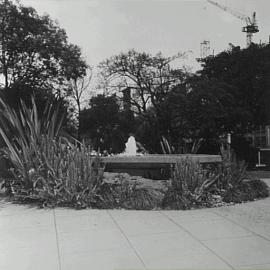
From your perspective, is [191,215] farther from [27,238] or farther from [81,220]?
→ [27,238]

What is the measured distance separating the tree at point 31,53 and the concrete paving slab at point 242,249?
18.2 m

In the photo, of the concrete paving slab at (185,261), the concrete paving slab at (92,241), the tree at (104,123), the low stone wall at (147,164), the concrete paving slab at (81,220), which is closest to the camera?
the concrete paving slab at (185,261)

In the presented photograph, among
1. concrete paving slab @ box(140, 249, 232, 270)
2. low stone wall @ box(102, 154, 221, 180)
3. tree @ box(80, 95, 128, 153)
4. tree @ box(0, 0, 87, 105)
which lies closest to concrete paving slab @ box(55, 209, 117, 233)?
concrete paving slab @ box(140, 249, 232, 270)

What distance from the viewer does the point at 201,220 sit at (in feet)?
23.1

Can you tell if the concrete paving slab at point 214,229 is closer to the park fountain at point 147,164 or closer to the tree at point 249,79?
the park fountain at point 147,164

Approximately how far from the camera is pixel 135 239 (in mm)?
5918

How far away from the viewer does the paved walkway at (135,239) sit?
4.96m

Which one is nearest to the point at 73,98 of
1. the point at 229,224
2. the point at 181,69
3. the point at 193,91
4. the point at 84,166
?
the point at 181,69

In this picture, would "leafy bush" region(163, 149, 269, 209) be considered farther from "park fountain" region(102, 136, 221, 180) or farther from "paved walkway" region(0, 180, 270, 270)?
"park fountain" region(102, 136, 221, 180)

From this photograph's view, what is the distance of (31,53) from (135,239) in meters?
19.9

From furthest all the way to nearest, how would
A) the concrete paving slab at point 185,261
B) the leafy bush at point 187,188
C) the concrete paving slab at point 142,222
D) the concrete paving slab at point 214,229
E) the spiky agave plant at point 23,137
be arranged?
1. the spiky agave plant at point 23,137
2. the leafy bush at point 187,188
3. the concrete paving slab at point 142,222
4. the concrete paving slab at point 214,229
5. the concrete paving slab at point 185,261

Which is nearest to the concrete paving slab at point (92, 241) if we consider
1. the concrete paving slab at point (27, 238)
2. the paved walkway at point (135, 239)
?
the paved walkway at point (135, 239)

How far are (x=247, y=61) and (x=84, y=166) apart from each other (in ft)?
59.1

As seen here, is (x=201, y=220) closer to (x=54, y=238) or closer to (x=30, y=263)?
(x=54, y=238)
